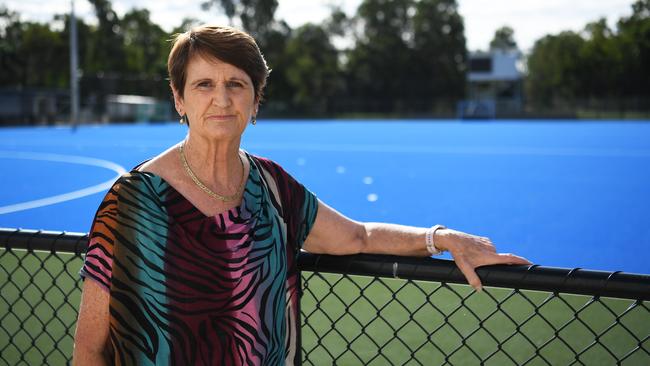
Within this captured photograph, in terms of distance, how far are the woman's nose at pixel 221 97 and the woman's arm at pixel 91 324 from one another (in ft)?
2.19

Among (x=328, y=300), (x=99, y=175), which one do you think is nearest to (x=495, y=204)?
(x=328, y=300)

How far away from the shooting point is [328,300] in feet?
17.8

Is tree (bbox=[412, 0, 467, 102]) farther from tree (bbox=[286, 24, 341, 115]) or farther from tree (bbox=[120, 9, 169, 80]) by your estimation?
tree (bbox=[120, 9, 169, 80])

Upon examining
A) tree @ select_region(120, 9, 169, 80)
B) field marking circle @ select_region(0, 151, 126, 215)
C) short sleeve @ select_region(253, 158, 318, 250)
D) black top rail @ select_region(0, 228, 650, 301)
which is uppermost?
tree @ select_region(120, 9, 169, 80)

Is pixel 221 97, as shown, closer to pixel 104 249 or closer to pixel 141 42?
pixel 104 249

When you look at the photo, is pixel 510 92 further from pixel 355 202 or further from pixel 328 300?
pixel 328 300

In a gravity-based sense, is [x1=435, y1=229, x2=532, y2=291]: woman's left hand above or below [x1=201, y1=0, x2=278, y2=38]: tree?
below

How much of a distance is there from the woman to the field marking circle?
7041mm

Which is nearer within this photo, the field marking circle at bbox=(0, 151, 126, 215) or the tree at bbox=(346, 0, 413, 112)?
the field marking circle at bbox=(0, 151, 126, 215)

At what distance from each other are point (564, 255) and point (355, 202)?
14.3ft

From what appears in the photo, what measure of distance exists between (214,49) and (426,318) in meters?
3.24

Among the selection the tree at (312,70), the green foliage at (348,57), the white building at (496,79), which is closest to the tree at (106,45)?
the green foliage at (348,57)

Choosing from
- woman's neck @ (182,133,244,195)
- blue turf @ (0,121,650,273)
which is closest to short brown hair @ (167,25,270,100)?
woman's neck @ (182,133,244,195)

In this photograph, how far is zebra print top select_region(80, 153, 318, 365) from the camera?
2.06 meters
